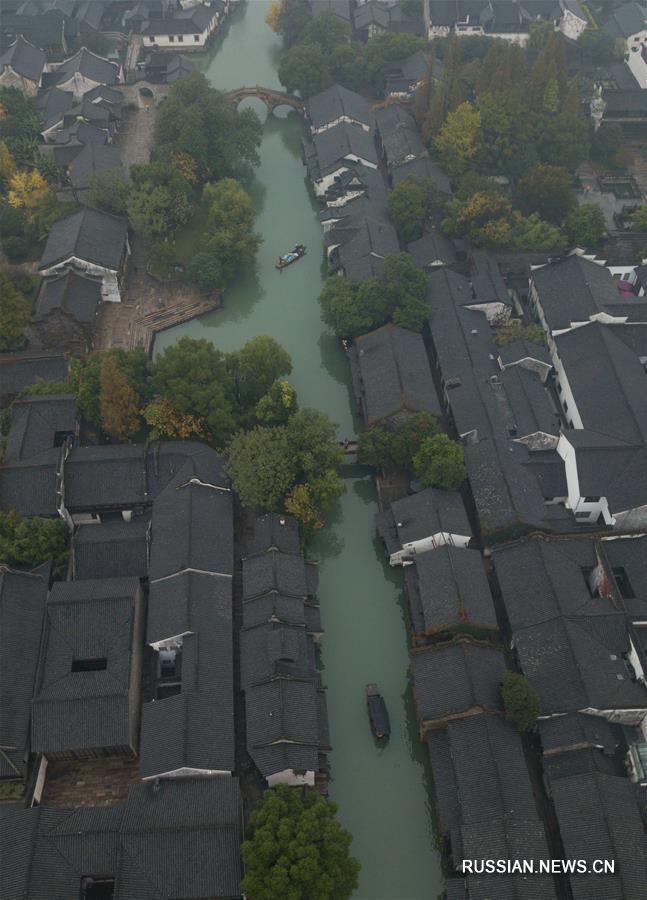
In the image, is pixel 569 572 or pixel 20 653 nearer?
pixel 20 653

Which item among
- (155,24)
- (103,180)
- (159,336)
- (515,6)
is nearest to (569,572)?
(159,336)

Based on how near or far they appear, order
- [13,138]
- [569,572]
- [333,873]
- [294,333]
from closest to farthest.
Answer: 1. [333,873]
2. [569,572]
3. [294,333]
4. [13,138]

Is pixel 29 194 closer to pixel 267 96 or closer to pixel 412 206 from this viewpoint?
pixel 267 96

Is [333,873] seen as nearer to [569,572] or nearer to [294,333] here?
[569,572]

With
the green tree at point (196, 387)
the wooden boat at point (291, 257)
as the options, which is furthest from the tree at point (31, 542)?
the wooden boat at point (291, 257)

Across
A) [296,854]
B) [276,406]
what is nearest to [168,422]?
[276,406]

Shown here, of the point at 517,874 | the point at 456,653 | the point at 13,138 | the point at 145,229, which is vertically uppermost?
the point at 13,138
